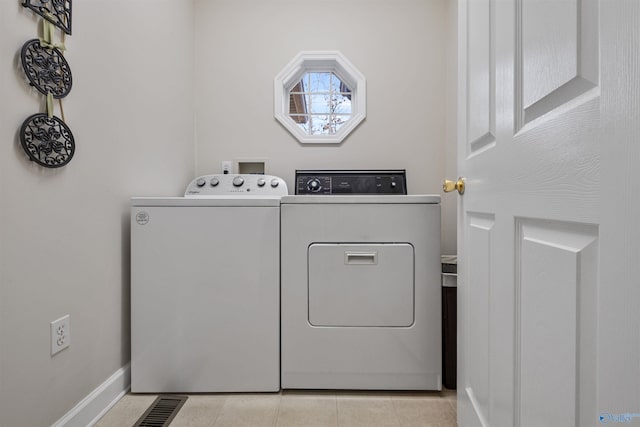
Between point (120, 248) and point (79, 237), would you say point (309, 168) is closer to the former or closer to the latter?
point (120, 248)

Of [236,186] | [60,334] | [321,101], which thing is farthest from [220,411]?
[321,101]

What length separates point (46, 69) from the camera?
1.15 m

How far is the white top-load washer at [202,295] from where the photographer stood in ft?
5.23

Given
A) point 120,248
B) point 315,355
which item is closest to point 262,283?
point 315,355

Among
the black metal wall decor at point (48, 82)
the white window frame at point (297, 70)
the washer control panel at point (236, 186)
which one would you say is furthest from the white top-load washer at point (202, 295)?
the white window frame at point (297, 70)

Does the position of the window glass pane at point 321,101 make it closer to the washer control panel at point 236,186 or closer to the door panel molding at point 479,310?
the washer control panel at point 236,186

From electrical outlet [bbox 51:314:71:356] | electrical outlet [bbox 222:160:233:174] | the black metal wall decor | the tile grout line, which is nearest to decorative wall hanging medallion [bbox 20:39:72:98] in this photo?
the black metal wall decor

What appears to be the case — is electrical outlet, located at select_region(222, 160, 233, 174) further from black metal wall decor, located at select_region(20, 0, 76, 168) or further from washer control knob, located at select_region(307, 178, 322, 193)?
black metal wall decor, located at select_region(20, 0, 76, 168)

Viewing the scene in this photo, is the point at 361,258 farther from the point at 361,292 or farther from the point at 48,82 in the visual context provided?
the point at 48,82

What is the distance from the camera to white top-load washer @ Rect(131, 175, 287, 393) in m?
1.59

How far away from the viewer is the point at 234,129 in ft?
7.93

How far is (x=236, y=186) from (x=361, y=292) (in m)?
1.04

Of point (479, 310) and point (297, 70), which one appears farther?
point (297, 70)

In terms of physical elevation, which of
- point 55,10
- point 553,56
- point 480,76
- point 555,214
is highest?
point 55,10
